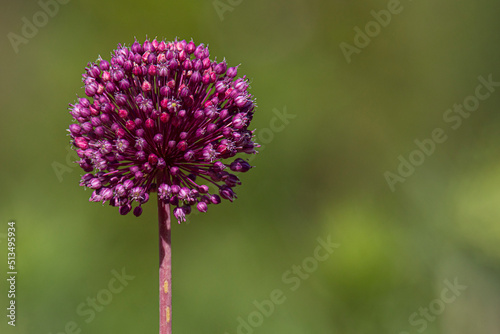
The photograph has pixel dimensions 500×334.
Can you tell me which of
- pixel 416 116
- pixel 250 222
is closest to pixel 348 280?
pixel 250 222

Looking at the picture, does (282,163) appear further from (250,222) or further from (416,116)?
(416,116)

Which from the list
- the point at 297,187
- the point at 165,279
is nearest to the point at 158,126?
the point at 165,279

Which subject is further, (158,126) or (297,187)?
(297,187)

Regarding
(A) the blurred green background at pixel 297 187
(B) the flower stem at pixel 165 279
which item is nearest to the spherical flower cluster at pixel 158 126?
(B) the flower stem at pixel 165 279

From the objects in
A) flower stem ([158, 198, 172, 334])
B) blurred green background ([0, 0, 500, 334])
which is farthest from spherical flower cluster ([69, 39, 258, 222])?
blurred green background ([0, 0, 500, 334])

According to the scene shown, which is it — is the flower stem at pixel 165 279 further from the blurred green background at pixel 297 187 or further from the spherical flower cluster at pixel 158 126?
the blurred green background at pixel 297 187

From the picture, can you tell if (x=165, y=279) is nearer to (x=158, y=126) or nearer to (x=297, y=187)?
(x=158, y=126)

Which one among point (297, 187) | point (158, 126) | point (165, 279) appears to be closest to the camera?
point (165, 279)

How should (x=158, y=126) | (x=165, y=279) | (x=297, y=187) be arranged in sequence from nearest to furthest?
1. (x=165, y=279)
2. (x=158, y=126)
3. (x=297, y=187)
